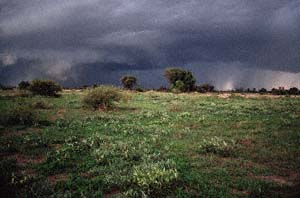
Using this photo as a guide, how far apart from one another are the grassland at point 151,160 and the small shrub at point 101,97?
10617 millimetres

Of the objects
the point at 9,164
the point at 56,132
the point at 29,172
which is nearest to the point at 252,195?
the point at 29,172

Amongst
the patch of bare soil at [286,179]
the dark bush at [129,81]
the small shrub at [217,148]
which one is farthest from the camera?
the dark bush at [129,81]

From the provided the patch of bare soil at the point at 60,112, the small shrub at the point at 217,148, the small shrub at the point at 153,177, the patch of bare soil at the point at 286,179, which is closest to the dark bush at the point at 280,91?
the patch of bare soil at the point at 60,112

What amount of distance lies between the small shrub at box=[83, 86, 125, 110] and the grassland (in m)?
10.6

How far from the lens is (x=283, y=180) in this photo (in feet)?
37.4

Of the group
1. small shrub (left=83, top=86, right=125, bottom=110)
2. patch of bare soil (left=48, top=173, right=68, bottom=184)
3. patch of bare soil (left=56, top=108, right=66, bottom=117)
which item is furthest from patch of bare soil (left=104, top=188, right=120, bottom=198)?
small shrub (left=83, top=86, right=125, bottom=110)

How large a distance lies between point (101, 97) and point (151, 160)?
2173 cm

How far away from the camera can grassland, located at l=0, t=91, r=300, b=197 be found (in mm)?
10570

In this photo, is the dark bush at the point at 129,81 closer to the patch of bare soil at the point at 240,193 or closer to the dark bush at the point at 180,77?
the dark bush at the point at 180,77

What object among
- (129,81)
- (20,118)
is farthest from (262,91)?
(20,118)

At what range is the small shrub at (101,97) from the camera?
34.3 meters

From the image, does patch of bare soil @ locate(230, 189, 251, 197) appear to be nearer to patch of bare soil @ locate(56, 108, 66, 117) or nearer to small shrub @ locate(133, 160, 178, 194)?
small shrub @ locate(133, 160, 178, 194)

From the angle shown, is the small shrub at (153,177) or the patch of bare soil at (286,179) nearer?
the small shrub at (153,177)

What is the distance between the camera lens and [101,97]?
34.4 meters
